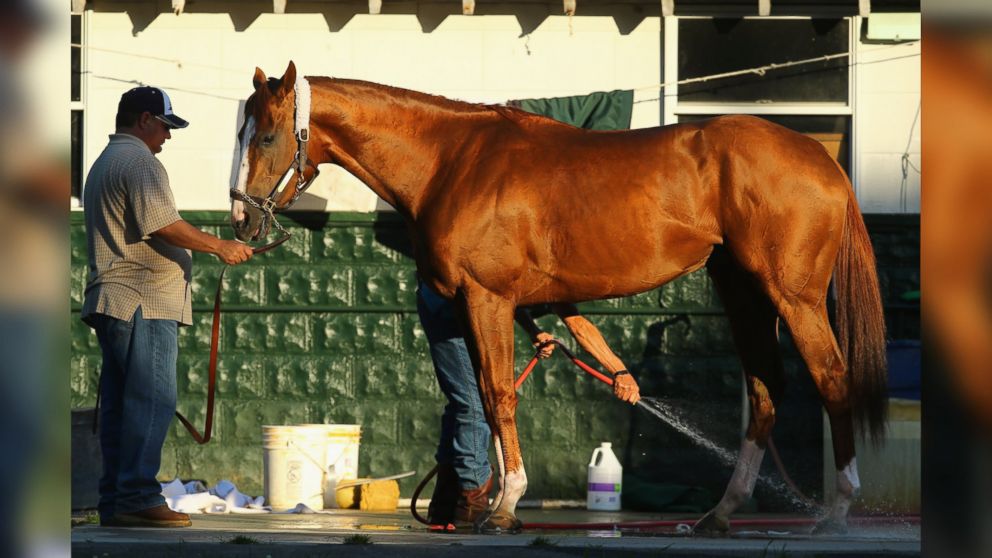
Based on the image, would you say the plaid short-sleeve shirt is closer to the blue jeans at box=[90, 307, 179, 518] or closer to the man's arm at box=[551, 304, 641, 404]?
the blue jeans at box=[90, 307, 179, 518]

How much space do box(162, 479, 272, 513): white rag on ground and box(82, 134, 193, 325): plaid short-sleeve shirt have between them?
121 inches

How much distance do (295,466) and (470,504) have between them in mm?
3161

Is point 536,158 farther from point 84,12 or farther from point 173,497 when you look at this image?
point 84,12

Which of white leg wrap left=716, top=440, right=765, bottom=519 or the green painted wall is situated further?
the green painted wall

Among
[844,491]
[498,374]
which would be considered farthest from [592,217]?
[844,491]

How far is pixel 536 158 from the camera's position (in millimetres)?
6438

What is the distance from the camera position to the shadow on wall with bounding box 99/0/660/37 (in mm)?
10891

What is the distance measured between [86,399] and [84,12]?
3291mm

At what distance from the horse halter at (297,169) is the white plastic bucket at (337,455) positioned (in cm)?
380

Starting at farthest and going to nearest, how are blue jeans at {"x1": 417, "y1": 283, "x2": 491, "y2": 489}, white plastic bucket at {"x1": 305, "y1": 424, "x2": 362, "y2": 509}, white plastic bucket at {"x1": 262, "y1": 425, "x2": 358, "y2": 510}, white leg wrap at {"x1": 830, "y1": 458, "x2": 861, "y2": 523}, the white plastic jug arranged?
the white plastic jug → white plastic bucket at {"x1": 305, "y1": 424, "x2": 362, "y2": 509} → white plastic bucket at {"x1": 262, "y1": 425, "x2": 358, "y2": 510} → blue jeans at {"x1": 417, "y1": 283, "x2": 491, "y2": 489} → white leg wrap at {"x1": 830, "y1": 458, "x2": 861, "y2": 523}

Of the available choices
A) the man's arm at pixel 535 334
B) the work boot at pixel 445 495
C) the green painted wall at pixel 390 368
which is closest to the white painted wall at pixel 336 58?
the green painted wall at pixel 390 368

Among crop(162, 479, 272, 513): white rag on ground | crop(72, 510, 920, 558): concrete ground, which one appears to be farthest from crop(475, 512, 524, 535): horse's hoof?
crop(162, 479, 272, 513): white rag on ground

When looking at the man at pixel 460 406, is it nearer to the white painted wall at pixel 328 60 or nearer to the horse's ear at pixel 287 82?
the horse's ear at pixel 287 82

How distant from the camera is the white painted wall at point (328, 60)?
10.9m
